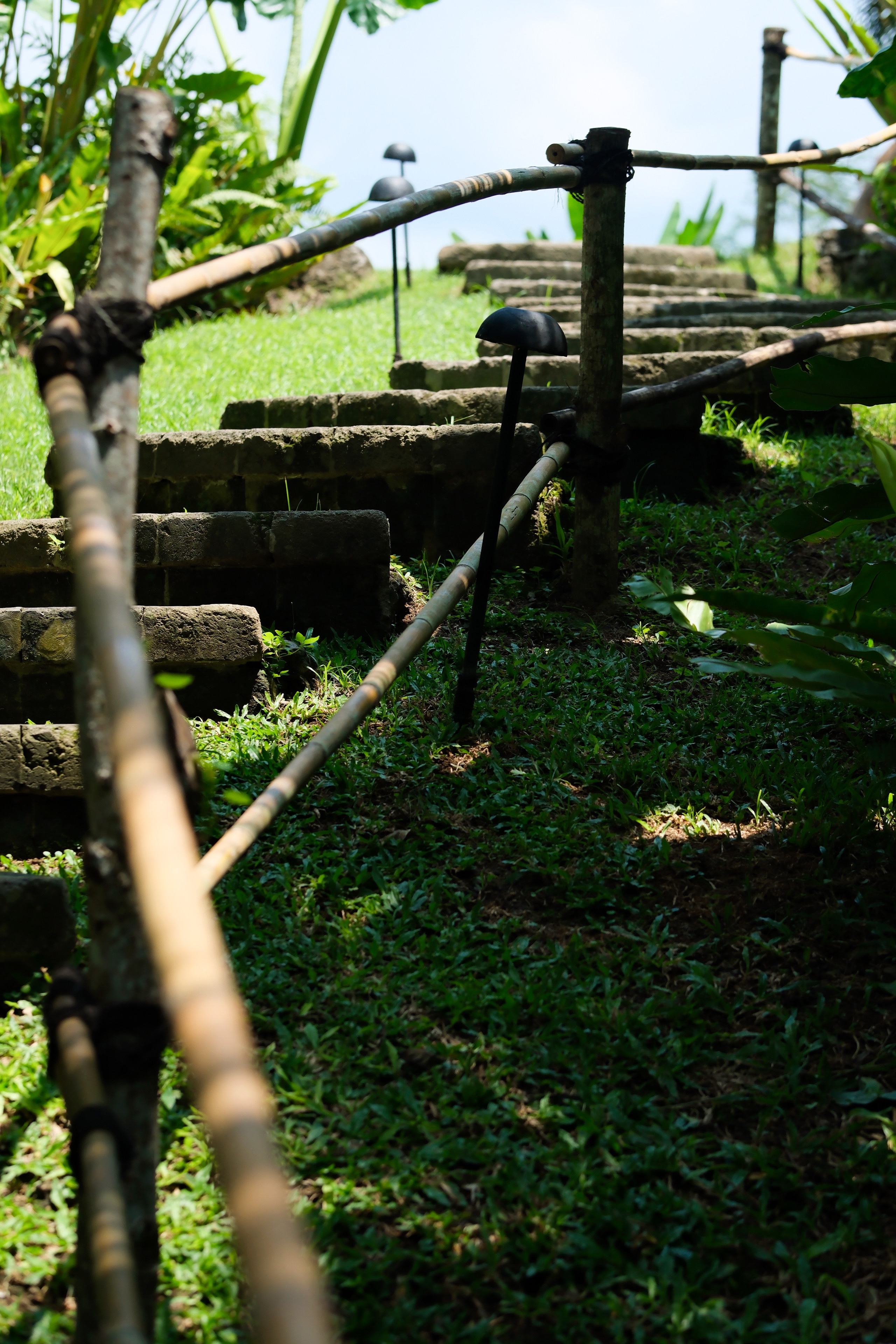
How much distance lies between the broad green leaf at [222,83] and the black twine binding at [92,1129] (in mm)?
8843

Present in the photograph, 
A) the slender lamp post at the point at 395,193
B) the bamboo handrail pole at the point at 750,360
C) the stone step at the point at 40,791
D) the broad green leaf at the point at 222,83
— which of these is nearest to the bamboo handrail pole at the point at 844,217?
the slender lamp post at the point at 395,193

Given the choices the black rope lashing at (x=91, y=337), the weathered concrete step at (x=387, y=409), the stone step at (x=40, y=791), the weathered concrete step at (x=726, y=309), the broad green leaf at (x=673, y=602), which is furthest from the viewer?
the weathered concrete step at (x=726, y=309)

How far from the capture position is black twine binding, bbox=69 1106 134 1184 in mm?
1240

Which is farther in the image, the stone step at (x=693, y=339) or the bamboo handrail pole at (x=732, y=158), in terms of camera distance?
the stone step at (x=693, y=339)

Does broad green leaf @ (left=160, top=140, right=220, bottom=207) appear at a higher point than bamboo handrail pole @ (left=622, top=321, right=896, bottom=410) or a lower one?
higher

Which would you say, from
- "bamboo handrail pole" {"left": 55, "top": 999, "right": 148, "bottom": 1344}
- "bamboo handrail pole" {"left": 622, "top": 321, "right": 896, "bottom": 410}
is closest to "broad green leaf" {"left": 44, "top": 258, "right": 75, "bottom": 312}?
"bamboo handrail pole" {"left": 622, "top": 321, "right": 896, "bottom": 410}

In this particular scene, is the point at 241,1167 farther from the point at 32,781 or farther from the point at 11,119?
the point at 11,119

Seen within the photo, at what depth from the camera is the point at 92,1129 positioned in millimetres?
1239

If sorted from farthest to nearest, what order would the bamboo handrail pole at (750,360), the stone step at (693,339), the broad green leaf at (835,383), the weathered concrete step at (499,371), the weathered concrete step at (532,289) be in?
the weathered concrete step at (532,289) < the stone step at (693,339) < the weathered concrete step at (499,371) < the bamboo handrail pole at (750,360) < the broad green leaf at (835,383)

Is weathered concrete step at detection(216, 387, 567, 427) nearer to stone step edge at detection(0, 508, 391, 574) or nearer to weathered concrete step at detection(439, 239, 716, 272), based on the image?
stone step edge at detection(0, 508, 391, 574)

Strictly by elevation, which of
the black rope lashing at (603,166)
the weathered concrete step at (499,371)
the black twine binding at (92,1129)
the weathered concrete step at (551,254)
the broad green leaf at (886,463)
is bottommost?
the black twine binding at (92,1129)

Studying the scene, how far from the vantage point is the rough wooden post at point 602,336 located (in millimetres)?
3111

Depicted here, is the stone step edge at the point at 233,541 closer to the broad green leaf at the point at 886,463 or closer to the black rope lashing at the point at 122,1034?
the broad green leaf at the point at 886,463

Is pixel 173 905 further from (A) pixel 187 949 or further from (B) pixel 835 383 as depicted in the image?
(B) pixel 835 383
